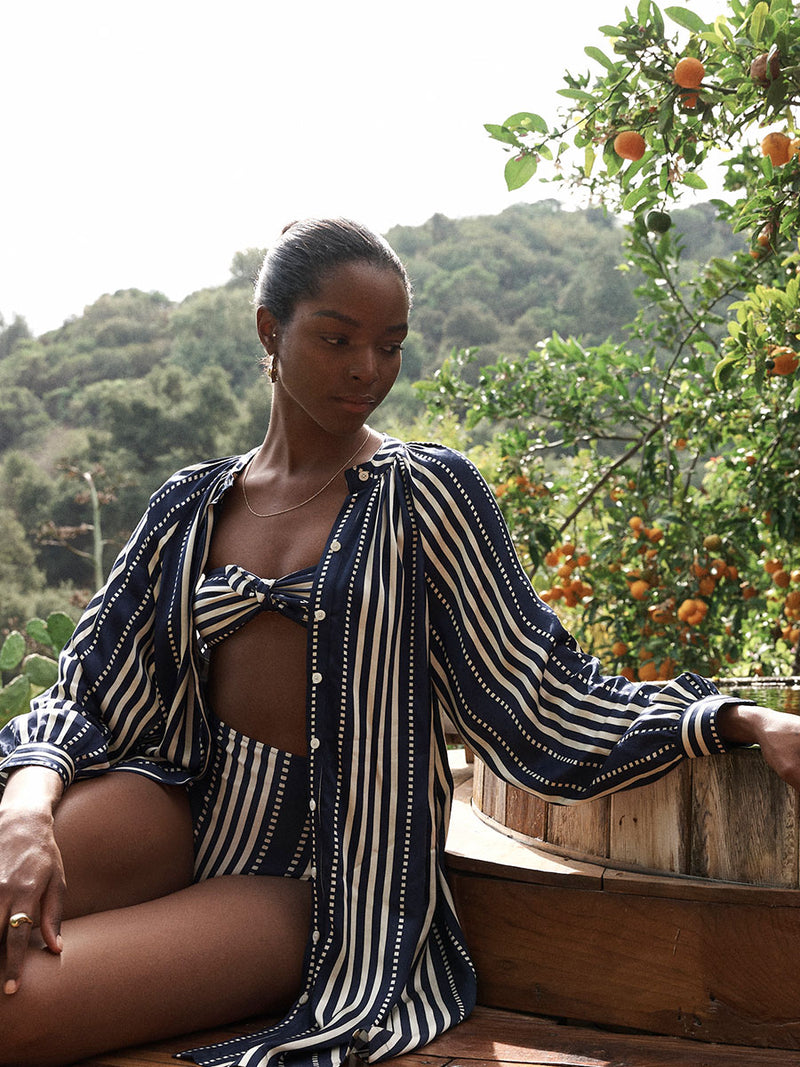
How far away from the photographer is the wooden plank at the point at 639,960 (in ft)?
4.60

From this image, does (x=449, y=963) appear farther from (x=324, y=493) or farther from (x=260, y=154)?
(x=260, y=154)

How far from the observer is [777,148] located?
1787 millimetres

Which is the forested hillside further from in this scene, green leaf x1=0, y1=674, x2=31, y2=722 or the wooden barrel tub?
the wooden barrel tub

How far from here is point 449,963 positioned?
1.61 m

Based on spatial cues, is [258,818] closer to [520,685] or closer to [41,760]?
[41,760]

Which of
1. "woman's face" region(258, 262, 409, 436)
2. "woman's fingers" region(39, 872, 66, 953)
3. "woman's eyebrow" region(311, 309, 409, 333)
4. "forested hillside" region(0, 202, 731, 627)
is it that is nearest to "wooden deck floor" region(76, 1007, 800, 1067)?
"woman's fingers" region(39, 872, 66, 953)

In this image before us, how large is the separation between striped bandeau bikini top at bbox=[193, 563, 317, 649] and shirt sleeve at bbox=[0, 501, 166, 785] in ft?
0.42

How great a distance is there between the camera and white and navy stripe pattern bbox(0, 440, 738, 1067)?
1460 mm

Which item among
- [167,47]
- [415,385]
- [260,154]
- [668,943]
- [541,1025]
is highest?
[167,47]

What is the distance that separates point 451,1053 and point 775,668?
2.09 meters

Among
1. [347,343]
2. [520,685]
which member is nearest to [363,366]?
[347,343]

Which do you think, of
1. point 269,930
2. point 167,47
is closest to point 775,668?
point 269,930

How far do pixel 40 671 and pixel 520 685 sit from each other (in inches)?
69.2

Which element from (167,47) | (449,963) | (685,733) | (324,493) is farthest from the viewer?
(167,47)
